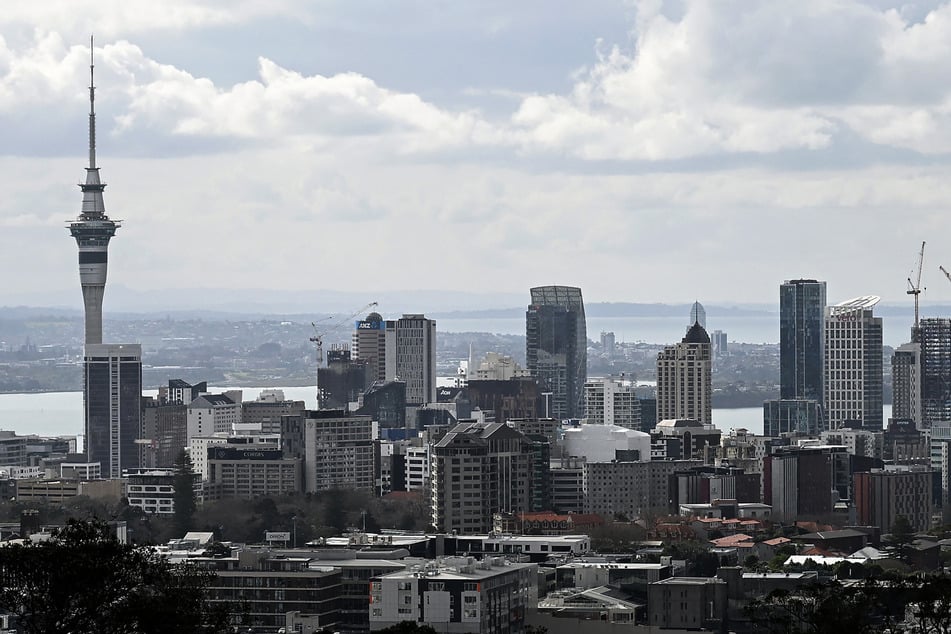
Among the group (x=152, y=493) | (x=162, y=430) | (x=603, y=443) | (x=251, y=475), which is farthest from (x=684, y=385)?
(x=152, y=493)

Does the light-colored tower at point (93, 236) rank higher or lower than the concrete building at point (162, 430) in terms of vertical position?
higher

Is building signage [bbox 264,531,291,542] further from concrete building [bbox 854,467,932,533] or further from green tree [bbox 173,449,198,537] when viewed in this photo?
concrete building [bbox 854,467,932,533]

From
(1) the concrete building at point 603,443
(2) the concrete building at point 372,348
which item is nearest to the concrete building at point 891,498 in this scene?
(1) the concrete building at point 603,443

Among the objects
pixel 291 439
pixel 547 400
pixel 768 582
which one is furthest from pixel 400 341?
pixel 768 582

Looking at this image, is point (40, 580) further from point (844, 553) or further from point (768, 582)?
point (844, 553)

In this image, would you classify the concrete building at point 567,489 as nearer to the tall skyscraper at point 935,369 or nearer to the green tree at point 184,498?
the green tree at point 184,498

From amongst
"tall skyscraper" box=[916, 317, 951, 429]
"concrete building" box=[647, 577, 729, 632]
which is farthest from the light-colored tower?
"concrete building" box=[647, 577, 729, 632]
